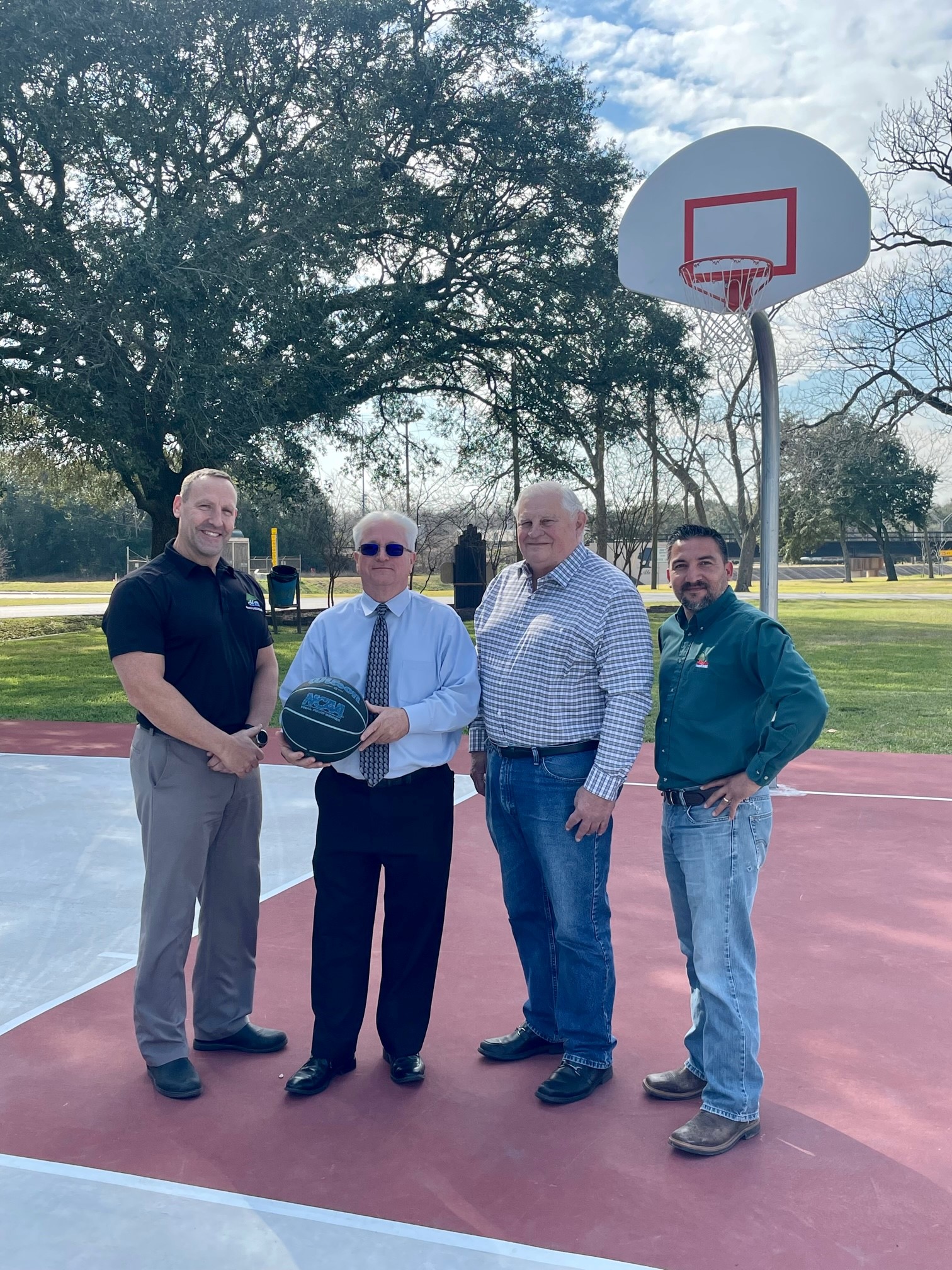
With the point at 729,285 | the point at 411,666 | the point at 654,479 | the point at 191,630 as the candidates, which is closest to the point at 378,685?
the point at 411,666

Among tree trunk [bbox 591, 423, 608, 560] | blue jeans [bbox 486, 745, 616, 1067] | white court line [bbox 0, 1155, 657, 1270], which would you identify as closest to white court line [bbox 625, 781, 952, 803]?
blue jeans [bbox 486, 745, 616, 1067]

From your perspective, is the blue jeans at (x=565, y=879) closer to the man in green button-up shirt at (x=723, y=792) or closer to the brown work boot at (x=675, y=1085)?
the brown work boot at (x=675, y=1085)

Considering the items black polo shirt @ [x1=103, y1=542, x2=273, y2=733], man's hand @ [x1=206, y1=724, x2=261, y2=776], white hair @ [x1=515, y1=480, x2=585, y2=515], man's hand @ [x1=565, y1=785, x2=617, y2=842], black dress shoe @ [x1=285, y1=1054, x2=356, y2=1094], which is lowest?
black dress shoe @ [x1=285, y1=1054, x2=356, y2=1094]

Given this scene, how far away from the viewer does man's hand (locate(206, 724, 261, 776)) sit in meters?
3.65

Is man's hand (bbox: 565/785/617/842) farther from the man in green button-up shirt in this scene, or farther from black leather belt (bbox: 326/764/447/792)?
black leather belt (bbox: 326/764/447/792)

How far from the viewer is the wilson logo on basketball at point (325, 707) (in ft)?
11.3

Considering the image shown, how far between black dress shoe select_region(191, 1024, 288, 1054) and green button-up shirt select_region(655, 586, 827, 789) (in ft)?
5.74

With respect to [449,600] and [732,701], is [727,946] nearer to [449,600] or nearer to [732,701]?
[732,701]

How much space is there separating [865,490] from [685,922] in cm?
5879

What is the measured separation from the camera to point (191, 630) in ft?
12.1

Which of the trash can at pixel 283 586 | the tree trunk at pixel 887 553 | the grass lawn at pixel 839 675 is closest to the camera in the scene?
the grass lawn at pixel 839 675

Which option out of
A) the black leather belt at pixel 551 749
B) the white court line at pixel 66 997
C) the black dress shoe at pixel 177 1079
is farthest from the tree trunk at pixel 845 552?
the black dress shoe at pixel 177 1079

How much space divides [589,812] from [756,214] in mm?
5992

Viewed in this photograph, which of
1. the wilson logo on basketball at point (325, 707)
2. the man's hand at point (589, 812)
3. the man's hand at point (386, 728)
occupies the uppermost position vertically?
the wilson logo on basketball at point (325, 707)
